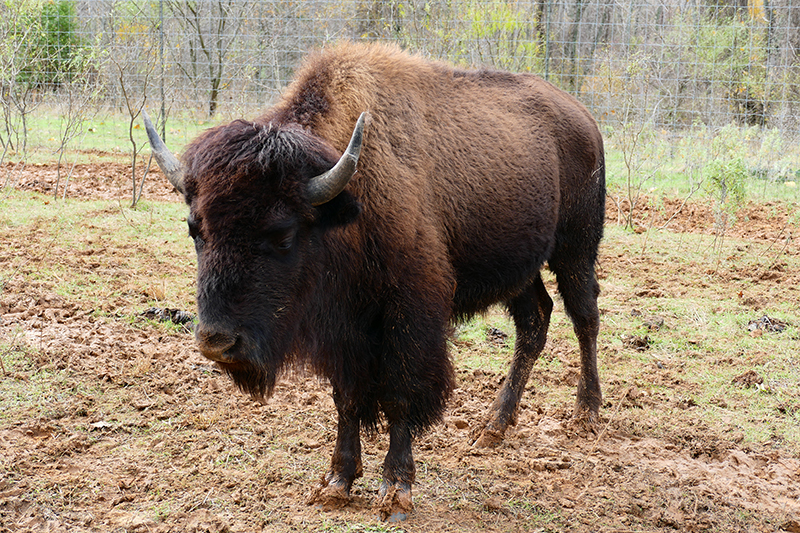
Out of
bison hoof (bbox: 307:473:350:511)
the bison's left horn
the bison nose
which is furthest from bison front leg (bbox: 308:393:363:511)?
the bison's left horn

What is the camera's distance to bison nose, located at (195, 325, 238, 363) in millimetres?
2932

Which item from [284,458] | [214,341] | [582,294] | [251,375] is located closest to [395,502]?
[284,458]

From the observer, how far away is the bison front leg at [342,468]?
3.72m

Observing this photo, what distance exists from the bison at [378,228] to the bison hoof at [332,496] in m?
0.01

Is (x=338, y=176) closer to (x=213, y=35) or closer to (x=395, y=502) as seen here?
(x=395, y=502)

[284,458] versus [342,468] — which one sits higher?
[342,468]

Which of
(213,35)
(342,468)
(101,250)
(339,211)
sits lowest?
(342,468)

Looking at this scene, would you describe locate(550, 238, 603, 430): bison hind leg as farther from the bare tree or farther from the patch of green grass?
the bare tree

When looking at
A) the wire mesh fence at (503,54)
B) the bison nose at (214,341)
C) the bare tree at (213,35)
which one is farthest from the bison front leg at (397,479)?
the bare tree at (213,35)

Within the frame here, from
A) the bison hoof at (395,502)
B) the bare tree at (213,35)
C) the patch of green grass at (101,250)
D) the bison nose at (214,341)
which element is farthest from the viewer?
the bare tree at (213,35)

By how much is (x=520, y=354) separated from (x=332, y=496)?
1.93m

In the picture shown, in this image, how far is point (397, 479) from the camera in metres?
3.71

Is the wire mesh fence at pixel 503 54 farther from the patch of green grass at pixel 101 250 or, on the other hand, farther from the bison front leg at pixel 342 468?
the bison front leg at pixel 342 468

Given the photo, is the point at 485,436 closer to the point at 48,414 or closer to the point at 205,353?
the point at 205,353
